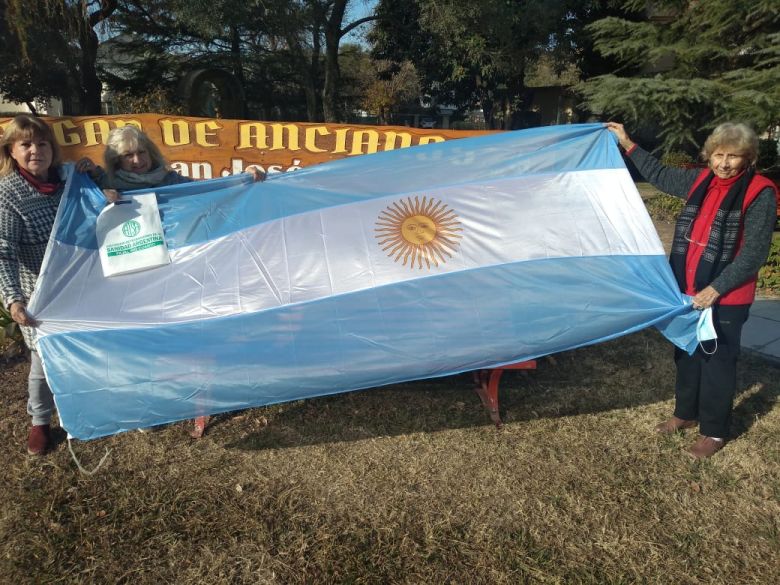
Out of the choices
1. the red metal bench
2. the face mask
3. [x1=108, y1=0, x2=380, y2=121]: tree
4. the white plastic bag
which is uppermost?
[x1=108, y1=0, x2=380, y2=121]: tree

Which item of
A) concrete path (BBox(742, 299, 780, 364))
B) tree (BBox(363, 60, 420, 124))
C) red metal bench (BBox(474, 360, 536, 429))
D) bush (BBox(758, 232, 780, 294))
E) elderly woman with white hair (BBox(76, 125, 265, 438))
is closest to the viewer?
elderly woman with white hair (BBox(76, 125, 265, 438))

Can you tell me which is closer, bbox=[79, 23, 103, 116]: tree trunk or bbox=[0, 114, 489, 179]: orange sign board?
bbox=[0, 114, 489, 179]: orange sign board

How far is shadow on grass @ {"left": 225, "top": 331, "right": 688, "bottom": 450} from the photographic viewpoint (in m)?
3.43

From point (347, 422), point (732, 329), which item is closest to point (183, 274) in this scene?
point (347, 422)

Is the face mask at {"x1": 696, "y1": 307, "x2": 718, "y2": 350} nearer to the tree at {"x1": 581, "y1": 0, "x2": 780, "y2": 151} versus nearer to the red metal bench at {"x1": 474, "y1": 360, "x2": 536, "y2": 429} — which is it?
the red metal bench at {"x1": 474, "y1": 360, "x2": 536, "y2": 429}

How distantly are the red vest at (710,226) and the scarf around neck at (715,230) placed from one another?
2cm

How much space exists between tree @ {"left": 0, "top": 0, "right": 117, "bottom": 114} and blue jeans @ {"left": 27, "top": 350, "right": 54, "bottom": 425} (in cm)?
952

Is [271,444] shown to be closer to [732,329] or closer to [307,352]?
[307,352]

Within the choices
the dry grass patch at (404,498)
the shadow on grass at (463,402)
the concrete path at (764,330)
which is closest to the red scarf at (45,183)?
the dry grass patch at (404,498)

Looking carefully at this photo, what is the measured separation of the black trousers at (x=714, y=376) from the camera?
289cm

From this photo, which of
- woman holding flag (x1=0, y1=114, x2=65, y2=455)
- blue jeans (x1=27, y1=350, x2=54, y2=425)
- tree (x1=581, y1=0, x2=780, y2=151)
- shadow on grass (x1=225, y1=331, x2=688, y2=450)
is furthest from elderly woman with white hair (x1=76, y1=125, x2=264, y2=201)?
tree (x1=581, y1=0, x2=780, y2=151)

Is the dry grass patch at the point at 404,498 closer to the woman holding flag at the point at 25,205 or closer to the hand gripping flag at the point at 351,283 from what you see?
the hand gripping flag at the point at 351,283

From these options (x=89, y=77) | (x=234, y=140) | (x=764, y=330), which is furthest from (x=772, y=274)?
(x=89, y=77)

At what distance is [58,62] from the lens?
1413 centimetres
